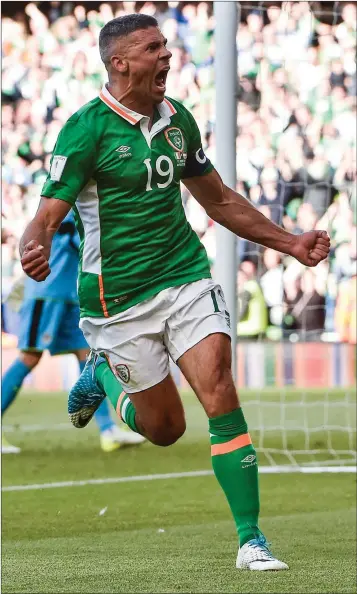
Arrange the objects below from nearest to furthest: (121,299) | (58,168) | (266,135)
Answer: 1. (58,168)
2. (121,299)
3. (266,135)

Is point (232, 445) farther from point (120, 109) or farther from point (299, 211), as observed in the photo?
point (299, 211)

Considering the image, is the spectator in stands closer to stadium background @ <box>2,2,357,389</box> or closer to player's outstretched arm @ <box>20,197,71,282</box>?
stadium background @ <box>2,2,357,389</box>

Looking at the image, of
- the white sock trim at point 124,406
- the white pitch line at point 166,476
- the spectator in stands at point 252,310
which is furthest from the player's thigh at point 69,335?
the spectator in stands at point 252,310

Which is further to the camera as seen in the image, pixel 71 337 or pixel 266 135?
pixel 266 135

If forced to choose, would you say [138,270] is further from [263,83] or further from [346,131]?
[346,131]

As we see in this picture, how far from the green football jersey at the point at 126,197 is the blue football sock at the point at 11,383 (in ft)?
12.9

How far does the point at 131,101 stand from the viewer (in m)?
4.64

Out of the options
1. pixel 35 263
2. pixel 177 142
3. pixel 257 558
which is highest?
pixel 177 142

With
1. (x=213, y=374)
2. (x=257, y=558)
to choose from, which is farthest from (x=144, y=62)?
(x=257, y=558)

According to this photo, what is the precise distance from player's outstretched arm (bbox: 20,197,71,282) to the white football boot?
1.26 meters

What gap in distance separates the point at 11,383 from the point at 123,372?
396 centimetres

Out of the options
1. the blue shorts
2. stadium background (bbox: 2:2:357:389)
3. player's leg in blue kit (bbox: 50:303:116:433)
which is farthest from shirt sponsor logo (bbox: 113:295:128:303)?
stadium background (bbox: 2:2:357:389)

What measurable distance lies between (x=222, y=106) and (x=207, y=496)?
8.11 ft

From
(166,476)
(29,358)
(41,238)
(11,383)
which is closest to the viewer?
(41,238)
